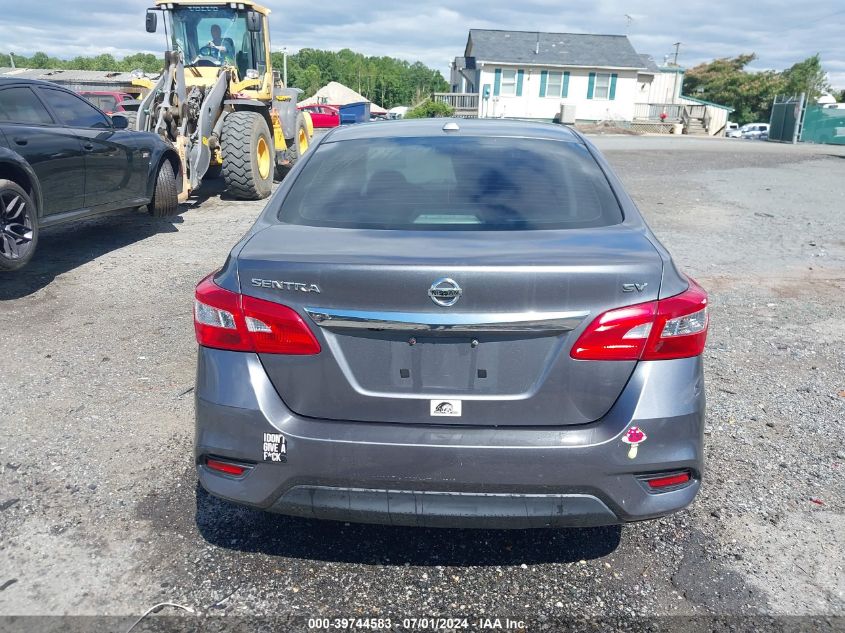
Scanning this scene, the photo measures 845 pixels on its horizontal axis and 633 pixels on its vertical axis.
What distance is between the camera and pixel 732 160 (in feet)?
67.8

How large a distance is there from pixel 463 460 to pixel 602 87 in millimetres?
47733

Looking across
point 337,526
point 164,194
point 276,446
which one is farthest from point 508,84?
point 276,446

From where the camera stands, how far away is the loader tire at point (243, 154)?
10.5m

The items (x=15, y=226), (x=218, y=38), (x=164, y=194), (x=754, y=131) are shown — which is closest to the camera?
(x=15, y=226)

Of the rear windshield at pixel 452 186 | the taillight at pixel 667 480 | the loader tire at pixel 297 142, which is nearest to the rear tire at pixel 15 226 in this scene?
the rear windshield at pixel 452 186

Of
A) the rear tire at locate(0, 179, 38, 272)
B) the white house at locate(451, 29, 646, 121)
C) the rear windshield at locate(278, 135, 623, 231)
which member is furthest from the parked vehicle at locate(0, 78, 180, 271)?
the white house at locate(451, 29, 646, 121)

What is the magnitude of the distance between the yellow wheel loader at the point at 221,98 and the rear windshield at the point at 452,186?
716 centimetres

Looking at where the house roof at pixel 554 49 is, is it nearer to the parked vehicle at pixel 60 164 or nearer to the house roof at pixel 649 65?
the house roof at pixel 649 65

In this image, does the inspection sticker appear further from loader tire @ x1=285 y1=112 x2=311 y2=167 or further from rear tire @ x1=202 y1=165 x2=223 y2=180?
loader tire @ x1=285 y1=112 x2=311 y2=167

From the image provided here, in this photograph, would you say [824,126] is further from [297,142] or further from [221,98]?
[221,98]

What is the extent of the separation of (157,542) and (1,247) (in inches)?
160

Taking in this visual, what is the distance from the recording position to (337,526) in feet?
9.67

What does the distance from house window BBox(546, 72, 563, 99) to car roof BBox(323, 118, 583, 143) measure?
1769 inches

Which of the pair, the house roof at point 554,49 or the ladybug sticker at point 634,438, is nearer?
the ladybug sticker at point 634,438
